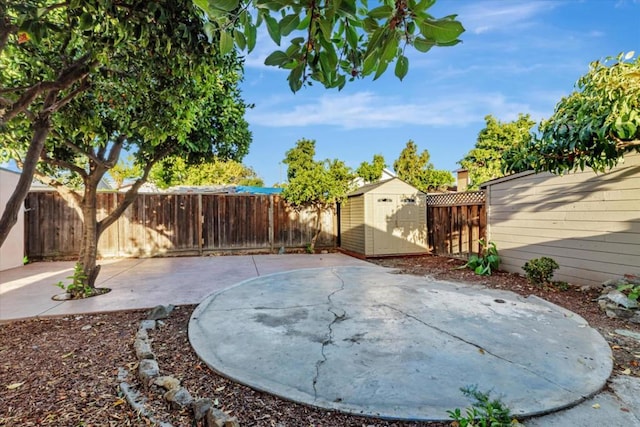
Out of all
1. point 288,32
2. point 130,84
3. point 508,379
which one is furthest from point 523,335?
point 130,84

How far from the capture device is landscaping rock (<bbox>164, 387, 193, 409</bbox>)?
1.81 m

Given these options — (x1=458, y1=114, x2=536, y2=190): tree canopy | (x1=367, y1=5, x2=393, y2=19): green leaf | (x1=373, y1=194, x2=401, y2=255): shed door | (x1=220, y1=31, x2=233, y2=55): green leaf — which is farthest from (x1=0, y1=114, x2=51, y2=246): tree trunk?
(x1=458, y1=114, x2=536, y2=190): tree canopy

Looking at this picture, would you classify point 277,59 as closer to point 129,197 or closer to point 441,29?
point 441,29

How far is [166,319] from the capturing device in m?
3.35

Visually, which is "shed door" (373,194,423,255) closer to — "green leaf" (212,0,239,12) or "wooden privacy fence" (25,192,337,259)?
"wooden privacy fence" (25,192,337,259)

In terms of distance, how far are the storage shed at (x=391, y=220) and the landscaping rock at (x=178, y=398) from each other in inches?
250

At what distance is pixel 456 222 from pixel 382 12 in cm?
719

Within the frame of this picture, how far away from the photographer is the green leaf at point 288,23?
2.69ft

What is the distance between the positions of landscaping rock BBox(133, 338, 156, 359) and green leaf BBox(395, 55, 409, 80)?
2599 mm

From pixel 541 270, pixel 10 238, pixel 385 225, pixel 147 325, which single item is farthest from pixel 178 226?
pixel 541 270

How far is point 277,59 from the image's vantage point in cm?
92

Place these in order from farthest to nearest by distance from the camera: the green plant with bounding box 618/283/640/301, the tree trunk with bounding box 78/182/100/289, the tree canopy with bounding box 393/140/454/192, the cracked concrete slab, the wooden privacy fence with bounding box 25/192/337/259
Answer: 1. the tree canopy with bounding box 393/140/454/192
2. the wooden privacy fence with bounding box 25/192/337/259
3. the tree trunk with bounding box 78/182/100/289
4. the green plant with bounding box 618/283/640/301
5. the cracked concrete slab

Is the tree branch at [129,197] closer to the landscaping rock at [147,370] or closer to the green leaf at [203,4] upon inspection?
the landscaping rock at [147,370]

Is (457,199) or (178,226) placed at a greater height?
(457,199)
